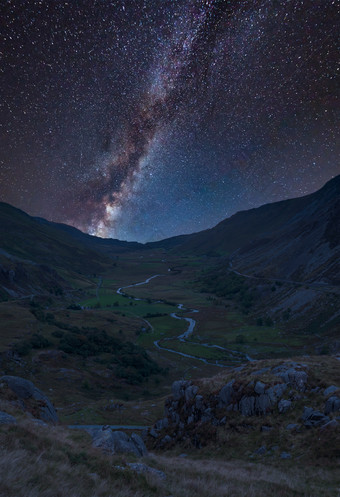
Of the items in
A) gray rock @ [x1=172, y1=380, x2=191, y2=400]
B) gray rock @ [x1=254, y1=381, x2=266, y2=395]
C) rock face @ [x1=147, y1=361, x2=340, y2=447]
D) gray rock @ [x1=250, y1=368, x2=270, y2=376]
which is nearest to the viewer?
rock face @ [x1=147, y1=361, x2=340, y2=447]

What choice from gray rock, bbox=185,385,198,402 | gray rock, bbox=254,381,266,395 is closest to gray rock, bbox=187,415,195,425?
gray rock, bbox=185,385,198,402

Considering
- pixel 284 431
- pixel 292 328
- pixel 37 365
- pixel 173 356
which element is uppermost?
pixel 37 365

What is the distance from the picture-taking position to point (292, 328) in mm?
95062

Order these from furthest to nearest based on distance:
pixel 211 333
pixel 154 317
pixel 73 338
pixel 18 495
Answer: pixel 154 317
pixel 211 333
pixel 73 338
pixel 18 495

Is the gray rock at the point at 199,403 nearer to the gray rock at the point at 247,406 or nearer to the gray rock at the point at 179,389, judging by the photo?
the gray rock at the point at 179,389

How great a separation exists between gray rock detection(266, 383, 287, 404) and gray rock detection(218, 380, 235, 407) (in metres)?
3.67

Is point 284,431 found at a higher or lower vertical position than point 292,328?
higher

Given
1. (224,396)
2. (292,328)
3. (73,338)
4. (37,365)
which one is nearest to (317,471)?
(224,396)

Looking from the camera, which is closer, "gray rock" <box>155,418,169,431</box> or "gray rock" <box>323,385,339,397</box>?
"gray rock" <box>323,385,339,397</box>

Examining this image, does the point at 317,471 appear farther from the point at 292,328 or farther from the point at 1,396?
the point at 292,328

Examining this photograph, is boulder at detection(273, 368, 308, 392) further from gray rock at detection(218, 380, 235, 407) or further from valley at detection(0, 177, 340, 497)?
gray rock at detection(218, 380, 235, 407)

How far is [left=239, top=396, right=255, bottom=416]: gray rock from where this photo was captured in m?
22.8

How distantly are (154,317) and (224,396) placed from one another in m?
Answer: 108

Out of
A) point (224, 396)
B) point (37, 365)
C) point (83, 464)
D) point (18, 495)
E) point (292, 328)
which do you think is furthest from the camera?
point (292, 328)
